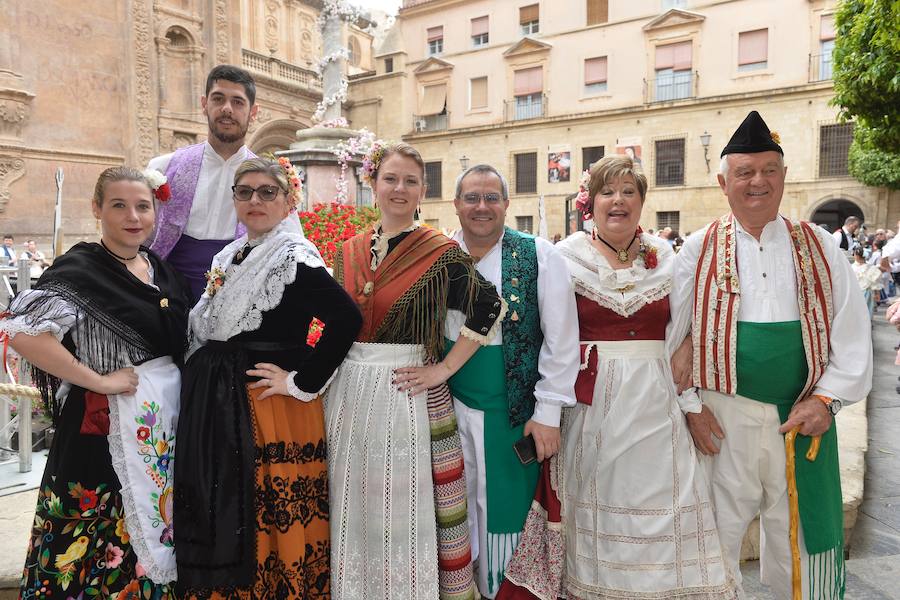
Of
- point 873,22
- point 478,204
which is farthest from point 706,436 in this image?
point 873,22

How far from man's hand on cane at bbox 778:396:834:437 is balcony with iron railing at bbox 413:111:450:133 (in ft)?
86.9

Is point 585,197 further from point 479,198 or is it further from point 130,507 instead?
point 130,507

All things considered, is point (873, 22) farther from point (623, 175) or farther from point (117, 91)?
point (117, 91)

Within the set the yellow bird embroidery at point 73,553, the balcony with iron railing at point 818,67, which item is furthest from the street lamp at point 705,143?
the yellow bird embroidery at point 73,553

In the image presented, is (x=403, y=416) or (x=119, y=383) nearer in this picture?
(x=119, y=383)

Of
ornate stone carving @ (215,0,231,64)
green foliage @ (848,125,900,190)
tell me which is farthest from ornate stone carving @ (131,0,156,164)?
green foliage @ (848,125,900,190)

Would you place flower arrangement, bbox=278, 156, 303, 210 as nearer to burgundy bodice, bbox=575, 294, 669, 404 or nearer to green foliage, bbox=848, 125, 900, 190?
burgundy bodice, bbox=575, 294, 669, 404

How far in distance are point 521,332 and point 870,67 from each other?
5389 mm

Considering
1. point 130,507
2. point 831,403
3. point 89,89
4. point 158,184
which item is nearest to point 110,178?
point 158,184

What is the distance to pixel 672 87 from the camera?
23.0m

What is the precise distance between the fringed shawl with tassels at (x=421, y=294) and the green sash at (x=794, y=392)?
1.06m

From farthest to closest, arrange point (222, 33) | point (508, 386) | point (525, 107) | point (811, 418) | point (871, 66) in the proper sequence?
point (525, 107) < point (222, 33) < point (871, 66) < point (508, 386) < point (811, 418)

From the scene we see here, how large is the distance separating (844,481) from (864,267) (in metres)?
6.75

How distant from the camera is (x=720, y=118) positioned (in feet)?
71.7
